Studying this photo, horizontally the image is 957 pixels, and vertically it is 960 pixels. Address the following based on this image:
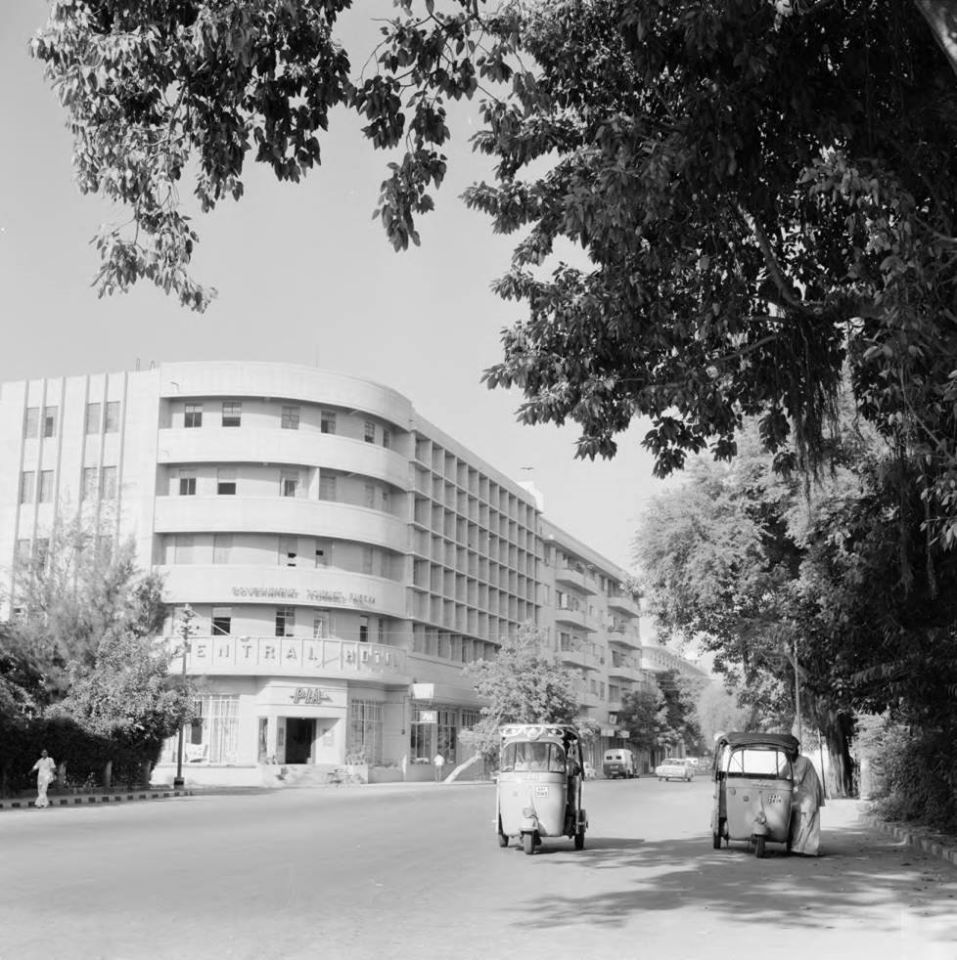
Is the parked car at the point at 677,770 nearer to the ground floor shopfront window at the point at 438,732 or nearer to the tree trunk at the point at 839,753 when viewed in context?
the ground floor shopfront window at the point at 438,732

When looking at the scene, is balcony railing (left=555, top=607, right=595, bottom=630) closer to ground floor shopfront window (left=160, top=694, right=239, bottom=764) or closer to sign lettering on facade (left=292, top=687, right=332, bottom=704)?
sign lettering on facade (left=292, top=687, right=332, bottom=704)

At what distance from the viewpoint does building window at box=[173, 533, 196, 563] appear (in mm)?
61000

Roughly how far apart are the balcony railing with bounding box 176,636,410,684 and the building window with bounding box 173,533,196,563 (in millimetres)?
4042

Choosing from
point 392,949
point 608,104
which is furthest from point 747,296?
point 392,949

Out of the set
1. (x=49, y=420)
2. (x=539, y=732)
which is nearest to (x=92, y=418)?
(x=49, y=420)

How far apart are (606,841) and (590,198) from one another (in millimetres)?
13553

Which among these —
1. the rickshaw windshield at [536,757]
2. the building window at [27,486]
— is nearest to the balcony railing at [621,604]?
the building window at [27,486]

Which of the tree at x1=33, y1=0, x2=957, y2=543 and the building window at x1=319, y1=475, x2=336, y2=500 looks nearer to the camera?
the tree at x1=33, y1=0, x2=957, y2=543

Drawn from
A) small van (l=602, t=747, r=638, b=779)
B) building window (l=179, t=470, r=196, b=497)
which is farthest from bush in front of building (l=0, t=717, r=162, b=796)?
small van (l=602, t=747, r=638, b=779)

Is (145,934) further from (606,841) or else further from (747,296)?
(606,841)

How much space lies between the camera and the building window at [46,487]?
63844 mm

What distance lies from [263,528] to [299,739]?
11.0 meters

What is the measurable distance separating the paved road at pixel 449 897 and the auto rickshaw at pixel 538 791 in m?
0.43

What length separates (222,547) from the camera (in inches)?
2399
